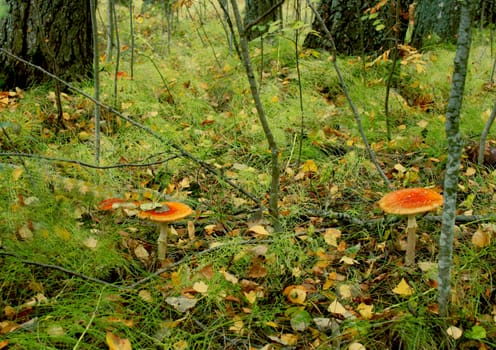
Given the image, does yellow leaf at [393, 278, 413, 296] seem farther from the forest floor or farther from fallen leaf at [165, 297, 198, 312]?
fallen leaf at [165, 297, 198, 312]

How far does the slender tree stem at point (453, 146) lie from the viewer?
4.80 ft

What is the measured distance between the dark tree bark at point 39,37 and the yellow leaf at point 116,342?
2810 mm

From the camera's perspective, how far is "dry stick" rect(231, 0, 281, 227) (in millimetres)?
2014

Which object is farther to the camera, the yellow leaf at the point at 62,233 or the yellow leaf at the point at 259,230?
the yellow leaf at the point at 259,230

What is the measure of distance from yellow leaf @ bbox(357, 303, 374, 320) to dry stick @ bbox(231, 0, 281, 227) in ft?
2.02

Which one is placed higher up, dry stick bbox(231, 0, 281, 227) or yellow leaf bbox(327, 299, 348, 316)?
dry stick bbox(231, 0, 281, 227)

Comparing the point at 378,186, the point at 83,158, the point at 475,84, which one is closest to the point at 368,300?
the point at 378,186

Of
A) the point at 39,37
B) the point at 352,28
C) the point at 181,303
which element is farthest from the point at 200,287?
the point at 352,28

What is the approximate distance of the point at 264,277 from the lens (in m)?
2.18

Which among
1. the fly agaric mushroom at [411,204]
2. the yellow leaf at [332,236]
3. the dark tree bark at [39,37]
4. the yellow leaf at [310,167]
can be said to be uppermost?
the dark tree bark at [39,37]

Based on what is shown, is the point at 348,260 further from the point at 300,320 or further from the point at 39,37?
the point at 39,37

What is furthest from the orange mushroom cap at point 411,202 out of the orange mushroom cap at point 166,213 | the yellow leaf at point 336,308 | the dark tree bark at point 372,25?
→ the dark tree bark at point 372,25

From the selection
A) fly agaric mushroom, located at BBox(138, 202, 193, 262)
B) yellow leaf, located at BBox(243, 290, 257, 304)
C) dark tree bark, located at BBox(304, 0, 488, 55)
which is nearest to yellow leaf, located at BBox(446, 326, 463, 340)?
yellow leaf, located at BBox(243, 290, 257, 304)

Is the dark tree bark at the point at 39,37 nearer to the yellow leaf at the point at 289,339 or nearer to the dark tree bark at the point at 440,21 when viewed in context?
the yellow leaf at the point at 289,339
